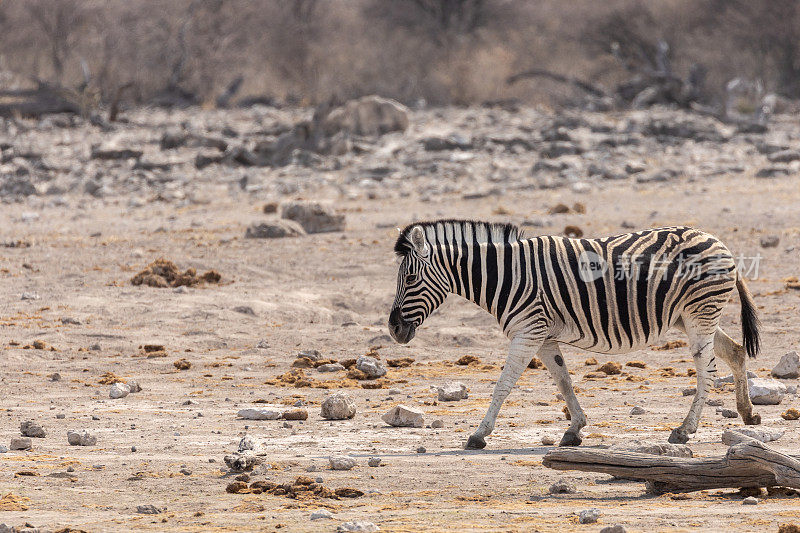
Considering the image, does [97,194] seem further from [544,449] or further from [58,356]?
[544,449]

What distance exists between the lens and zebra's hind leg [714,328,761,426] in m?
7.16

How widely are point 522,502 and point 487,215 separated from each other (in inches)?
463

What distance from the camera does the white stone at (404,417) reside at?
7.43 meters

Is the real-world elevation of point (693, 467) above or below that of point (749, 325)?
below

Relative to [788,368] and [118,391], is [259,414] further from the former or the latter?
[788,368]

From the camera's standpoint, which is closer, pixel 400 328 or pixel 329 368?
pixel 400 328

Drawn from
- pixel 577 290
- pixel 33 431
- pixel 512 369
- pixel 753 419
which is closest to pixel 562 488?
pixel 512 369

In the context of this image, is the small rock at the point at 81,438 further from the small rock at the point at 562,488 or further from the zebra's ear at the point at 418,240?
the small rock at the point at 562,488

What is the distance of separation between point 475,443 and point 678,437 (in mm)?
1205

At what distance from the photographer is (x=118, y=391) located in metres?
8.52

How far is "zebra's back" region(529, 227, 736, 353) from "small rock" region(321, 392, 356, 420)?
154cm

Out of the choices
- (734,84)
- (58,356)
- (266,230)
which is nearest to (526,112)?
(734,84)

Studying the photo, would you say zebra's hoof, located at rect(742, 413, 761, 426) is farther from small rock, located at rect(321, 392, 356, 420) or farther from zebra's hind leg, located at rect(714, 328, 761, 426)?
small rock, located at rect(321, 392, 356, 420)

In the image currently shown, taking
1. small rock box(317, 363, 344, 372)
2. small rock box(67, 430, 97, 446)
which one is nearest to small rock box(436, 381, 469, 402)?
small rock box(317, 363, 344, 372)
